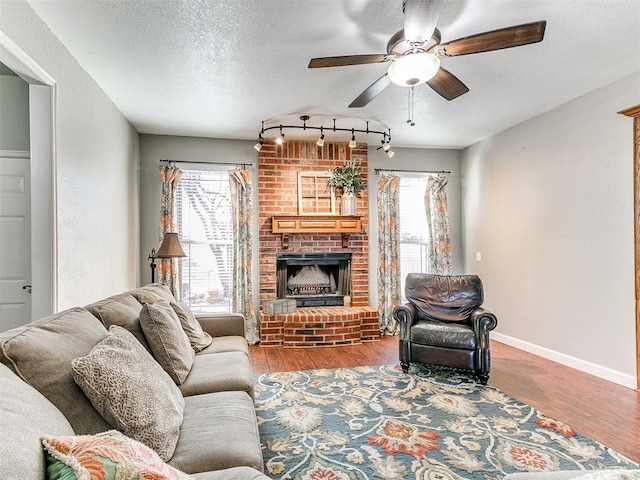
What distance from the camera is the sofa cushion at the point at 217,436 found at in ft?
4.38

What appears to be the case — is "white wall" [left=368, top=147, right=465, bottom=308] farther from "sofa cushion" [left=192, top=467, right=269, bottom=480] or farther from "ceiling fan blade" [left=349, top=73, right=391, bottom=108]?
"sofa cushion" [left=192, top=467, right=269, bottom=480]

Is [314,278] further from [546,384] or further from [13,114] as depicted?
[13,114]

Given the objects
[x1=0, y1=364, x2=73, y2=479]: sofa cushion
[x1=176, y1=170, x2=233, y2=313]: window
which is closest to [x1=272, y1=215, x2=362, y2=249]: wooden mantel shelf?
[x1=176, y1=170, x2=233, y2=313]: window

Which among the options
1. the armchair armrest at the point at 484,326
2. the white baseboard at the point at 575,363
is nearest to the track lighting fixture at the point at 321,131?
the armchair armrest at the point at 484,326

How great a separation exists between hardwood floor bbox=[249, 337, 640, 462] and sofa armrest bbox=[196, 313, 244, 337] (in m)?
0.69

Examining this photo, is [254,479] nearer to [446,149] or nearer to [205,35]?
[205,35]

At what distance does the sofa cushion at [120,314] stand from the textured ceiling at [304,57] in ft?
5.85

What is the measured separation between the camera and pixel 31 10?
223cm

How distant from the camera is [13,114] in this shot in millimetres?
2912

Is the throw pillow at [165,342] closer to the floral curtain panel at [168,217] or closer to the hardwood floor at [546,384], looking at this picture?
the hardwood floor at [546,384]

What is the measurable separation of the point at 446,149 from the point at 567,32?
324 centimetres

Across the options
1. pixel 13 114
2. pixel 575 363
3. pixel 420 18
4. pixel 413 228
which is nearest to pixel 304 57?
pixel 420 18

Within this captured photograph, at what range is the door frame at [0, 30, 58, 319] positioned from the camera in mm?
2453

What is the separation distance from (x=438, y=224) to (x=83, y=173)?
453 cm
